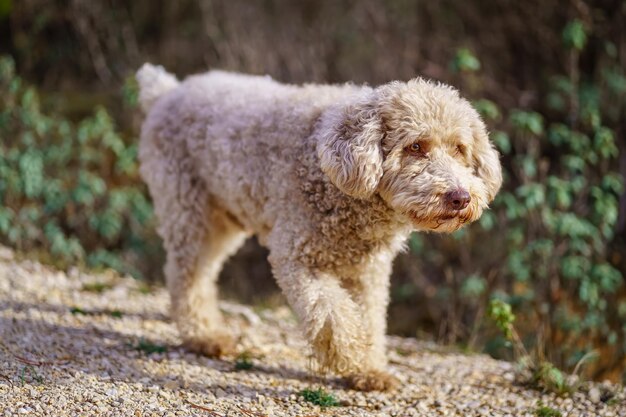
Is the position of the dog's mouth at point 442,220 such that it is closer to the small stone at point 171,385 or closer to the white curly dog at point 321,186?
the white curly dog at point 321,186

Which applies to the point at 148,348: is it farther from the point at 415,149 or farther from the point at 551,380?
the point at 551,380

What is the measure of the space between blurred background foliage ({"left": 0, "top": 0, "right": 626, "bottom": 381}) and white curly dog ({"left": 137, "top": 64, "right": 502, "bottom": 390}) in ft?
4.47

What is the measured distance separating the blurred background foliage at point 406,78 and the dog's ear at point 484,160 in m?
1.25

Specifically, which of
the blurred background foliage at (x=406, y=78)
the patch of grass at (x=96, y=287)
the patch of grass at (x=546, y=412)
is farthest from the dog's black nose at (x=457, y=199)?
the patch of grass at (x=96, y=287)

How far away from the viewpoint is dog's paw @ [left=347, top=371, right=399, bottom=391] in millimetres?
4160

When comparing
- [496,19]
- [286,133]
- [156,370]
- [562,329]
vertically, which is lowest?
[156,370]

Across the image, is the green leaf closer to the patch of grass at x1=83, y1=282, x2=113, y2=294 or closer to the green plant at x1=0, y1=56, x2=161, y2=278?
the green plant at x1=0, y1=56, x2=161, y2=278

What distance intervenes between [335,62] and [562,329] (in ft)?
13.7

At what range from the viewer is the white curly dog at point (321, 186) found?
369 centimetres

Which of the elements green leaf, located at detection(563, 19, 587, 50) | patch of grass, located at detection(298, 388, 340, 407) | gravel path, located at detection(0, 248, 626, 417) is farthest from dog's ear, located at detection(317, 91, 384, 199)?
green leaf, located at detection(563, 19, 587, 50)

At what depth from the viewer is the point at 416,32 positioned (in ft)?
27.1

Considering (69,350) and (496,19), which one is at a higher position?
(496,19)

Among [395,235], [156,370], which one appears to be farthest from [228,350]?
[395,235]

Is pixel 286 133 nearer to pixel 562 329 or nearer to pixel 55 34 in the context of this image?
pixel 562 329
